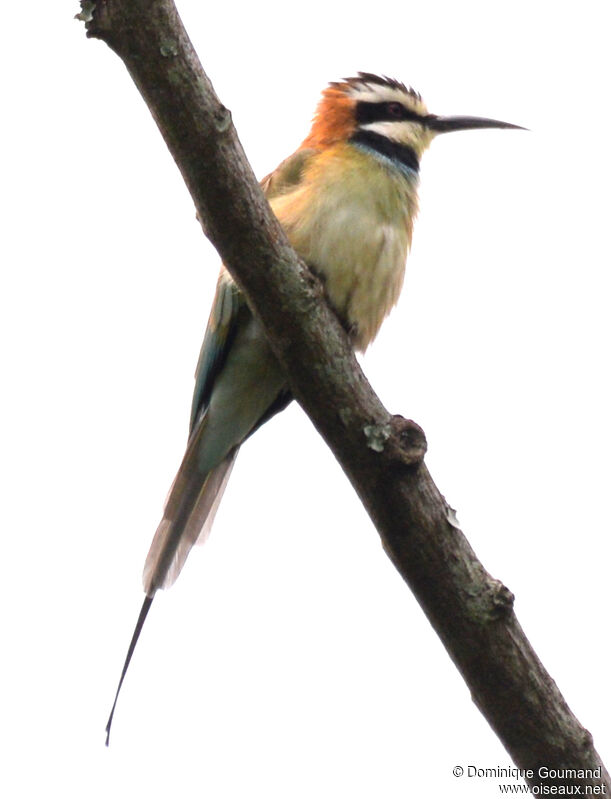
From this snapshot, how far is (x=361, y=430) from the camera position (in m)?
3.18

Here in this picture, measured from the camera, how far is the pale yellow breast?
425 centimetres

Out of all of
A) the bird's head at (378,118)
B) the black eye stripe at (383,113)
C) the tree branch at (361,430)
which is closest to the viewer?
the tree branch at (361,430)

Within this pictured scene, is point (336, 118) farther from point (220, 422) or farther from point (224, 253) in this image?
point (224, 253)

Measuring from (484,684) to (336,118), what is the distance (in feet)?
9.24

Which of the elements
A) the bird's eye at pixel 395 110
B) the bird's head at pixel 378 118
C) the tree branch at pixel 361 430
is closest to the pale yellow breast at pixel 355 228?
the bird's head at pixel 378 118

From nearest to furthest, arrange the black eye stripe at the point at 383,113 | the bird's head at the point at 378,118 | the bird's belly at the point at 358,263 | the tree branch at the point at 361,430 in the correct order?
1. the tree branch at the point at 361,430
2. the bird's belly at the point at 358,263
3. the bird's head at the point at 378,118
4. the black eye stripe at the point at 383,113

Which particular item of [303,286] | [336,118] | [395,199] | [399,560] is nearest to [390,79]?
[336,118]

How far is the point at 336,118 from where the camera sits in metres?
5.04

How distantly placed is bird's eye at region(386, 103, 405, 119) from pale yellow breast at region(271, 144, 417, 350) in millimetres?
483

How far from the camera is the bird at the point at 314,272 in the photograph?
167 inches

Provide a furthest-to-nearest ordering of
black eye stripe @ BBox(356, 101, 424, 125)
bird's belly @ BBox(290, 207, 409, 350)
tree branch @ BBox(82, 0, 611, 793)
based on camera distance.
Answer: black eye stripe @ BBox(356, 101, 424, 125) → bird's belly @ BBox(290, 207, 409, 350) → tree branch @ BBox(82, 0, 611, 793)

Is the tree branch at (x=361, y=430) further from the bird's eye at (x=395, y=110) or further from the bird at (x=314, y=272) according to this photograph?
the bird's eye at (x=395, y=110)

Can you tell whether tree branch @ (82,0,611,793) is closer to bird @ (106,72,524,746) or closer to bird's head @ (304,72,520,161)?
bird @ (106,72,524,746)

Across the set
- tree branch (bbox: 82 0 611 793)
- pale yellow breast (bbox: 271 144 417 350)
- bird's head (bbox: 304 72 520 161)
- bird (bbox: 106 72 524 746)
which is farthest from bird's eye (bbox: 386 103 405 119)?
tree branch (bbox: 82 0 611 793)
